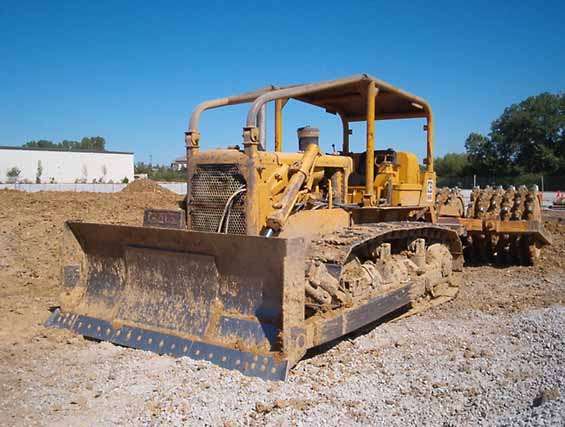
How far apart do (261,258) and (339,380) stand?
1197 millimetres

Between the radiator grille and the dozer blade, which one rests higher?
the radiator grille

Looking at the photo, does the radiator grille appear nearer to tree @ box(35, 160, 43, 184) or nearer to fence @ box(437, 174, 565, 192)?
fence @ box(437, 174, 565, 192)

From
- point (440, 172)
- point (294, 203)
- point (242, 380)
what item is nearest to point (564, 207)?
point (294, 203)

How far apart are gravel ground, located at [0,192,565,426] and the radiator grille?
60.0 inches

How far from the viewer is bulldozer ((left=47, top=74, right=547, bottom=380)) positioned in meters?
4.82

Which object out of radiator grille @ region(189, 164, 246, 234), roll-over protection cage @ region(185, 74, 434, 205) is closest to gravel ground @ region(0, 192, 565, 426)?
radiator grille @ region(189, 164, 246, 234)

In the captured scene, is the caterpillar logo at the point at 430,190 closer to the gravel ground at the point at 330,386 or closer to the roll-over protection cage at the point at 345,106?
the roll-over protection cage at the point at 345,106

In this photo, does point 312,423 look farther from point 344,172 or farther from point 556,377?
point 344,172

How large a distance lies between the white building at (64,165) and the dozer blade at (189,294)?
4982 cm

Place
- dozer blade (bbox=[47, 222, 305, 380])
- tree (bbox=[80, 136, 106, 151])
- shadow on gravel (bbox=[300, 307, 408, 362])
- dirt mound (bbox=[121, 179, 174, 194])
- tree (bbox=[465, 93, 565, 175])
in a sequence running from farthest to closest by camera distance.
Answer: tree (bbox=[80, 136, 106, 151])
tree (bbox=[465, 93, 565, 175])
dirt mound (bbox=[121, 179, 174, 194])
shadow on gravel (bbox=[300, 307, 408, 362])
dozer blade (bbox=[47, 222, 305, 380])

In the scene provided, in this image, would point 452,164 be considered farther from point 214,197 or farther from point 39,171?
point 214,197

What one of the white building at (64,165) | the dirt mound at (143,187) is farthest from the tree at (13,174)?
the dirt mound at (143,187)

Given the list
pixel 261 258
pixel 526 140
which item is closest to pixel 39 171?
pixel 526 140

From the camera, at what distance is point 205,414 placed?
3.93m
